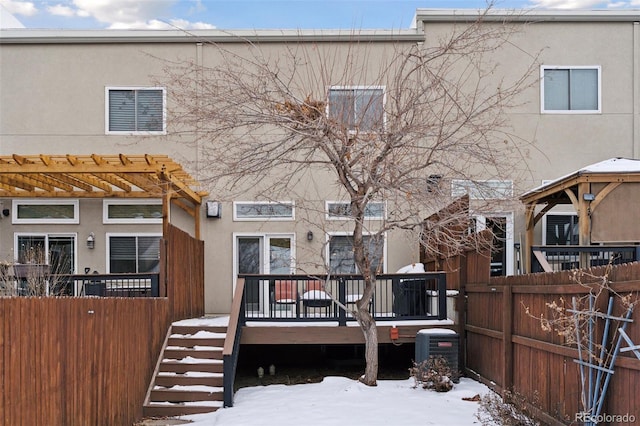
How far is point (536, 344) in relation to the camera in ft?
22.0

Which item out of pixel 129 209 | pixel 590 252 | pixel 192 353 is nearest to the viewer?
pixel 590 252

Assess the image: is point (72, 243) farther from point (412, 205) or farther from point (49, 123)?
point (412, 205)

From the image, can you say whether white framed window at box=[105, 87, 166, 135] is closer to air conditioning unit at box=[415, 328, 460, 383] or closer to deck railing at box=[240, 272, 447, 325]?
deck railing at box=[240, 272, 447, 325]

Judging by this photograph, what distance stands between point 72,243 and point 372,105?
731 cm

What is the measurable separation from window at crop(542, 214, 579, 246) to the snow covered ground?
482 cm

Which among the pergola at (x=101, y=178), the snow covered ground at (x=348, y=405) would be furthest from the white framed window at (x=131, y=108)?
the snow covered ground at (x=348, y=405)

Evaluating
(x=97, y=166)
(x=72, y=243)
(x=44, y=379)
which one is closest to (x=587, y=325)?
(x=44, y=379)

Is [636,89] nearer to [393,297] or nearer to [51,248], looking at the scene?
[393,297]

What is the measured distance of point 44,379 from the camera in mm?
5172

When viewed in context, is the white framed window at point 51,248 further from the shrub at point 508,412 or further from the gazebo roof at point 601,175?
the gazebo roof at point 601,175

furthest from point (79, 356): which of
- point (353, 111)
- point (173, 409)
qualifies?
point (353, 111)

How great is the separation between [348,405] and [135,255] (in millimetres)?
6653

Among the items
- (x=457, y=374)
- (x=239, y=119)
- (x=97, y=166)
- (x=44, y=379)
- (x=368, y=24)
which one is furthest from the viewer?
(x=368, y=24)

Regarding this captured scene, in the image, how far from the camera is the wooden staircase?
8.40 m
